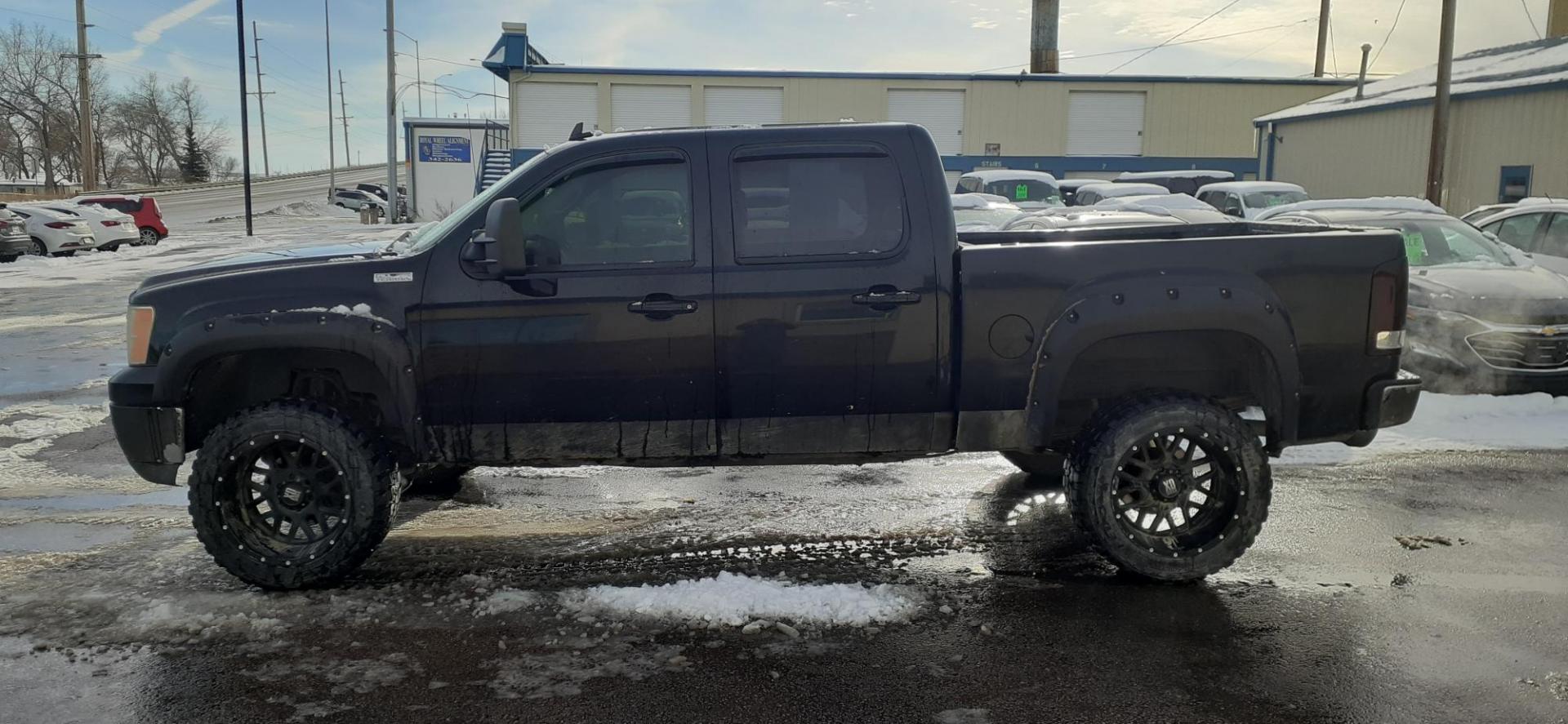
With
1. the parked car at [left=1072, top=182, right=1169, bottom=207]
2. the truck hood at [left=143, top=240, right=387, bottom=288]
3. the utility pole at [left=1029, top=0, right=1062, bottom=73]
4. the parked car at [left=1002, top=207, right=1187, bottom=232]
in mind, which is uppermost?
the utility pole at [left=1029, top=0, right=1062, bottom=73]

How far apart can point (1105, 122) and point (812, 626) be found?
146ft

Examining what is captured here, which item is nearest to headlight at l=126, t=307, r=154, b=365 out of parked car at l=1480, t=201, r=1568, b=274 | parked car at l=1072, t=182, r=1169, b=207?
parked car at l=1480, t=201, r=1568, b=274

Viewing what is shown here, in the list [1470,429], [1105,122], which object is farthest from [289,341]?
[1105,122]

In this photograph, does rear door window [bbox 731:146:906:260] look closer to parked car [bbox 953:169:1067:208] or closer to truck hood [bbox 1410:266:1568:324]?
truck hood [bbox 1410:266:1568:324]

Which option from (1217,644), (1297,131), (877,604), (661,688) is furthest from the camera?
(1297,131)

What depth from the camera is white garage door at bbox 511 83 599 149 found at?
141ft

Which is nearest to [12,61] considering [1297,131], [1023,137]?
[1023,137]

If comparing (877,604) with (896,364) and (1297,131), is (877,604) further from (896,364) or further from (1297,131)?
(1297,131)

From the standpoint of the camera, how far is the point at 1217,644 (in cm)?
422

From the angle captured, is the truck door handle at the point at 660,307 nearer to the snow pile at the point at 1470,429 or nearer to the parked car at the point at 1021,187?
the snow pile at the point at 1470,429

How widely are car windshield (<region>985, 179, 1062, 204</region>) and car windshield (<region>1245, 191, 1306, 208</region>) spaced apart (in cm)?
608

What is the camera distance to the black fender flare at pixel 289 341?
→ 465cm

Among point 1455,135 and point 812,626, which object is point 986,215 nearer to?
point 1455,135

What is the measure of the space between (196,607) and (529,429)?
1552mm
